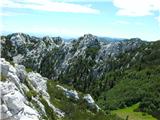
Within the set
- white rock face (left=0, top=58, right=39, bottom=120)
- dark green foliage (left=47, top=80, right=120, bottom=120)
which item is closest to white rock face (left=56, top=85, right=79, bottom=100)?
dark green foliage (left=47, top=80, right=120, bottom=120)

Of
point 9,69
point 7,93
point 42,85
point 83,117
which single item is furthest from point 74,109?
point 7,93

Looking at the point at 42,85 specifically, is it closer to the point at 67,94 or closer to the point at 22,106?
the point at 67,94

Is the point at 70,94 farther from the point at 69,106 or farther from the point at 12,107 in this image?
the point at 12,107

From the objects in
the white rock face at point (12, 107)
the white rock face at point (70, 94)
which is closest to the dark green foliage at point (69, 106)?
the white rock face at point (70, 94)

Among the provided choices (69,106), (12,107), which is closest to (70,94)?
(69,106)

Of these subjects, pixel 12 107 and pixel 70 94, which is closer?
pixel 12 107

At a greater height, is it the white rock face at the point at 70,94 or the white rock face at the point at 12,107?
the white rock face at the point at 12,107

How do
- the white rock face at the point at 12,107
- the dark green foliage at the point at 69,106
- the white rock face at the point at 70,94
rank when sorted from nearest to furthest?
the white rock face at the point at 12,107 → the dark green foliage at the point at 69,106 → the white rock face at the point at 70,94

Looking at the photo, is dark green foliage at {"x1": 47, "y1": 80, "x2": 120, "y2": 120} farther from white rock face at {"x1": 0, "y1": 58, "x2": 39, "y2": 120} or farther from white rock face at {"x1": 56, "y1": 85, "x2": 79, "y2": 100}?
white rock face at {"x1": 0, "y1": 58, "x2": 39, "y2": 120}

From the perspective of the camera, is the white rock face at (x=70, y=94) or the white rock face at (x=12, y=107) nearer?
the white rock face at (x=12, y=107)

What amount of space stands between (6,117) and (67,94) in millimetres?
64863

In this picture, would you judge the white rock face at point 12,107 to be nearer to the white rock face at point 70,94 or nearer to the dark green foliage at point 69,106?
the dark green foliage at point 69,106

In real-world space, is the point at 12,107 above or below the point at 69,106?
above

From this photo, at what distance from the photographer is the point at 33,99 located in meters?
67.6
